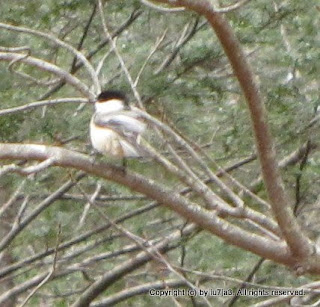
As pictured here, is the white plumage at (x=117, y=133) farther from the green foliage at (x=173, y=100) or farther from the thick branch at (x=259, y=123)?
the thick branch at (x=259, y=123)

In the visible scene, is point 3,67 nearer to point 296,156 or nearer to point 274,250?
point 296,156

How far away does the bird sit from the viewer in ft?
13.2

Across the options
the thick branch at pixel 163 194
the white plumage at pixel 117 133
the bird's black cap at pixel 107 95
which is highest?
the bird's black cap at pixel 107 95

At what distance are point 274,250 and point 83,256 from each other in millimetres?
3481

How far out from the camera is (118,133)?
4.05m

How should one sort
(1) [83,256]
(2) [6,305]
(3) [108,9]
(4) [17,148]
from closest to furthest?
1. (4) [17,148]
2. (3) [108,9]
3. (2) [6,305]
4. (1) [83,256]

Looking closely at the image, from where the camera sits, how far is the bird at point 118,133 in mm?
4027

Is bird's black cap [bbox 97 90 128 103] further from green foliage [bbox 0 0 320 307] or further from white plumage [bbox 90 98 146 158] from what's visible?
green foliage [bbox 0 0 320 307]

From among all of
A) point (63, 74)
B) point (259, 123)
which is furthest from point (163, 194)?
point (63, 74)

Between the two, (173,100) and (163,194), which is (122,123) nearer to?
(163,194)

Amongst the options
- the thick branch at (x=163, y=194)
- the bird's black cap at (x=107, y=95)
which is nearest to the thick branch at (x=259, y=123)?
the thick branch at (x=163, y=194)

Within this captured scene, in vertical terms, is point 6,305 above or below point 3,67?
below

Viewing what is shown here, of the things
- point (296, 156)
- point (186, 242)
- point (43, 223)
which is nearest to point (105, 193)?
point (43, 223)

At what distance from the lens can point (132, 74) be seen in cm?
538
